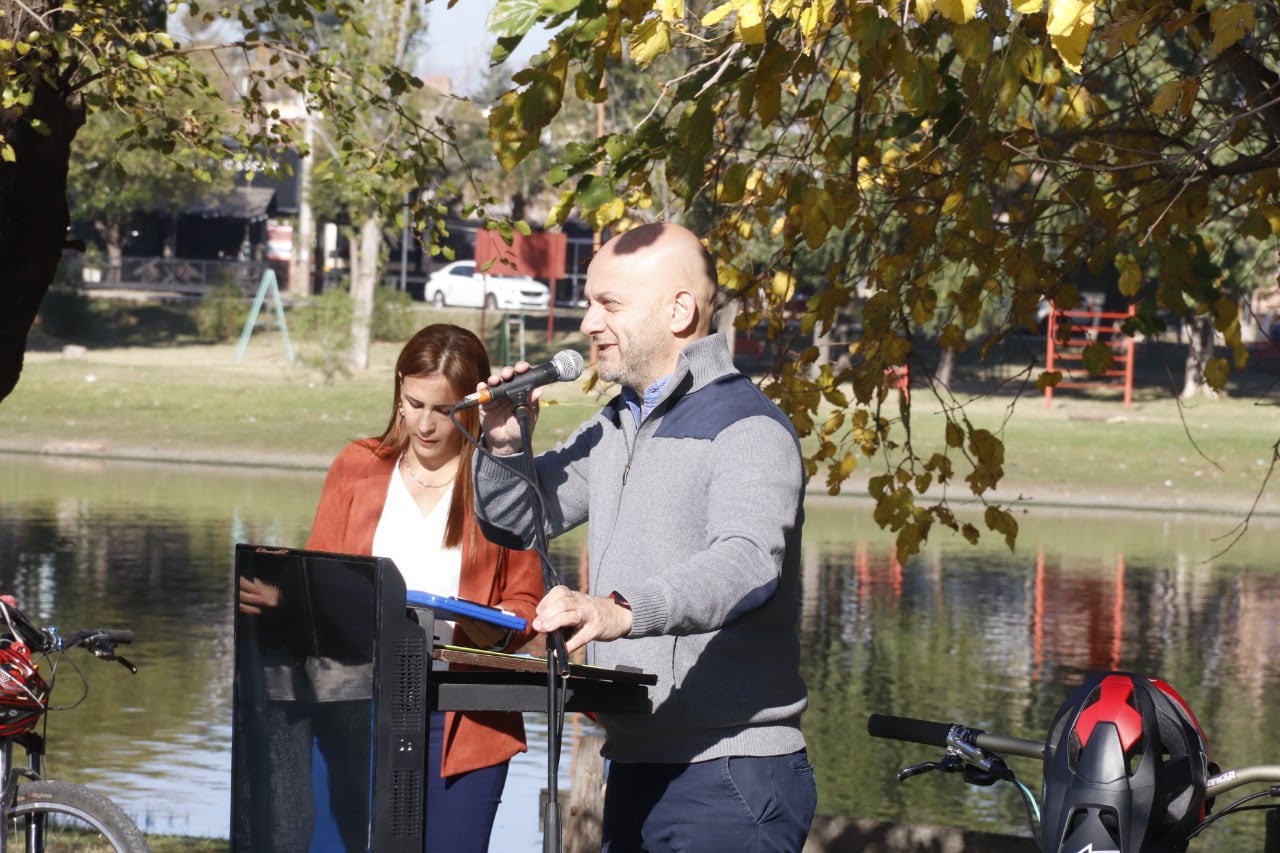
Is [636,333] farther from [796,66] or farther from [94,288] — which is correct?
[94,288]

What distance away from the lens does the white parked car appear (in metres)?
52.5

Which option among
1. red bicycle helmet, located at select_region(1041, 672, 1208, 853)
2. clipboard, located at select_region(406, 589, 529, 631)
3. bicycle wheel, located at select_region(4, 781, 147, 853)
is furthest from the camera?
bicycle wheel, located at select_region(4, 781, 147, 853)

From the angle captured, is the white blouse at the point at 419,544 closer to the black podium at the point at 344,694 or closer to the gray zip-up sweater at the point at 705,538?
the gray zip-up sweater at the point at 705,538

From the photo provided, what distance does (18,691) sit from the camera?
506 cm

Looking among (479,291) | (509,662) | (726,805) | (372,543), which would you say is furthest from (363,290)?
(509,662)

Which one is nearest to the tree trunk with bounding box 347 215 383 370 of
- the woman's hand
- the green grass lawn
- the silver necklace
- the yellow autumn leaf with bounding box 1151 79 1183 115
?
the green grass lawn

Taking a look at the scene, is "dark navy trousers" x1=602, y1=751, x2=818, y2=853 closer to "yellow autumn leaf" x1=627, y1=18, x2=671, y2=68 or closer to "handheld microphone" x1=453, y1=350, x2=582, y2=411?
"handheld microphone" x1=453, y1=350, x2=582, y2=411

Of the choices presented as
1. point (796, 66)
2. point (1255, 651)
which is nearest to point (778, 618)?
point (796, 66)

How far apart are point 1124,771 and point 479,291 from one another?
51116 millimetres

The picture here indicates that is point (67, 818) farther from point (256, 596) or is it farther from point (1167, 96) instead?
point (1167, 96)

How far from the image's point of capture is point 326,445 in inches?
1102

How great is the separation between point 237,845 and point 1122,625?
1356 centimetres

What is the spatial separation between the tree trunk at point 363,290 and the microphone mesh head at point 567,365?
102 ft

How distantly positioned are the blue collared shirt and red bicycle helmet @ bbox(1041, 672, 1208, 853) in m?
1.14
